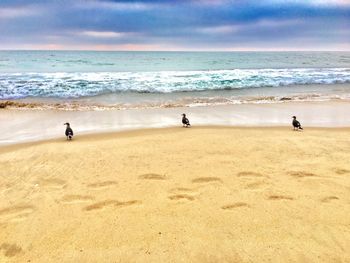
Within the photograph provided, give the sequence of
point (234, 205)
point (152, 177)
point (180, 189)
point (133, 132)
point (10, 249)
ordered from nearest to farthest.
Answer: point (10, 249), point (234, 205), point (180, 189), point (152, 177), point (133, 132)

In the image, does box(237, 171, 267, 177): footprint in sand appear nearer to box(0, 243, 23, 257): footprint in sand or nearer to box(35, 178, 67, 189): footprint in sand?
box(35, 178, 67, 189): footprint in sand

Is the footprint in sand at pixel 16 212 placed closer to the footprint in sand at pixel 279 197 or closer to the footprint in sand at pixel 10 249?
the footprint in sand at pixel 10 249

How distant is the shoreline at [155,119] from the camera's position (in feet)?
35.9

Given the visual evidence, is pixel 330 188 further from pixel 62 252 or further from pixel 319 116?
pixel 319 116

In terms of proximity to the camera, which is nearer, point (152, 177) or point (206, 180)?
point (206, 180)

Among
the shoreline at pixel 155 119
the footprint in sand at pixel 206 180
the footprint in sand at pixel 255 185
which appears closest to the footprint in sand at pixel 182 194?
the footprint in sand at pixel 206 180

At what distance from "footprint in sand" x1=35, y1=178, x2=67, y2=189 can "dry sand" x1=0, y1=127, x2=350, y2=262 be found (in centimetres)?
2

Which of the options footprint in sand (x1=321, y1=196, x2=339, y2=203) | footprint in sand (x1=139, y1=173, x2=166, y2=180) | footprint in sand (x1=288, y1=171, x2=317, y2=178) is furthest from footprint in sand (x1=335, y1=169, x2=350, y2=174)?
footprint in sand (x1=139, y1=173, x2=166, y2=180)

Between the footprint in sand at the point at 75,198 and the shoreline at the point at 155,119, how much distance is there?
14.7 feet

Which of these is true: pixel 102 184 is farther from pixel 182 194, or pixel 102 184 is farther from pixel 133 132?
pixel 133 132

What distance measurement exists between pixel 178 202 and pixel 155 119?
23.9 ft

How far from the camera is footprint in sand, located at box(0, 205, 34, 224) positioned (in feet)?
16.9

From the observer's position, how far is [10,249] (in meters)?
4.36

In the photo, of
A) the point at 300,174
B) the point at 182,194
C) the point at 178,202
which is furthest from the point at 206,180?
the point at 300,174
